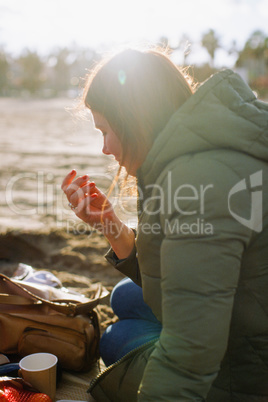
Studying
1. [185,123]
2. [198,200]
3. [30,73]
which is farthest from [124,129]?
[30,73]

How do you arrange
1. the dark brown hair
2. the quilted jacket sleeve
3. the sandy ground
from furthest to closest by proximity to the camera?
the sandy ground < the dark brown hair < the quilted jacket sleeve

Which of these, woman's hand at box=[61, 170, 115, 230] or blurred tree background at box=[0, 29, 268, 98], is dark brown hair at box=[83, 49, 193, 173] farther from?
blurred tree background at box=[0, 29, 268, 98]

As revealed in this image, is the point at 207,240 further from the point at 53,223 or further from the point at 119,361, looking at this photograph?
the point at 53,223

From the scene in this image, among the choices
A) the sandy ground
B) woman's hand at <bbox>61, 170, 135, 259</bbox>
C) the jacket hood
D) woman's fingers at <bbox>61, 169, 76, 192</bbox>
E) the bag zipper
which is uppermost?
the jacket hood

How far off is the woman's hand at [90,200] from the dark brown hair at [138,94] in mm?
389

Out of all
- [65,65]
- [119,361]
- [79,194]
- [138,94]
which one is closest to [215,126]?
[138,94]

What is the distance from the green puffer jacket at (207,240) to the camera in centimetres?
115

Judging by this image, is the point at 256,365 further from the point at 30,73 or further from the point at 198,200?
the point at 30,73

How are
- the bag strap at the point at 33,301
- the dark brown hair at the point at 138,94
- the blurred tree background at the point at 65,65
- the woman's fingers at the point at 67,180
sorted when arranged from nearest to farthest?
the dark brown hair at the point at 138,94 → the woman's fingers at the point at 67,180 → the bag strap at the point at 33,301 → the blurred tree background at the point at 65,65

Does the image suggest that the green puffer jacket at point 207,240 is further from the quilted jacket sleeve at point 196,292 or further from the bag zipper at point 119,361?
the bag zipper at point 119,361

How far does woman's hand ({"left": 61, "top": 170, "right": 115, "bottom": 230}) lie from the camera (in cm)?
181

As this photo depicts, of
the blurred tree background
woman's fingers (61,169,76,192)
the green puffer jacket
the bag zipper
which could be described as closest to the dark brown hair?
the green puffer jacket

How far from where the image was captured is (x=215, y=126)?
127 centimetres

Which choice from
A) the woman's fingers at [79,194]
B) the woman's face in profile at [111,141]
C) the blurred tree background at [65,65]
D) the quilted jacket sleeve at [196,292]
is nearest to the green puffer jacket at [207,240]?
the quilted jacket sleeve at [196,292]
